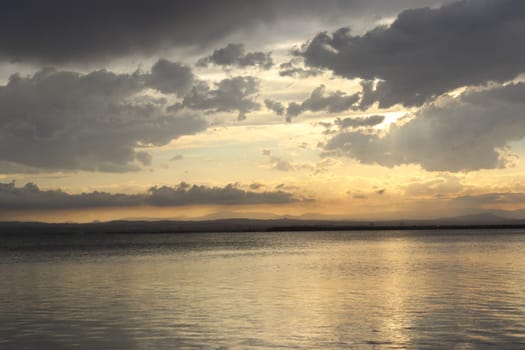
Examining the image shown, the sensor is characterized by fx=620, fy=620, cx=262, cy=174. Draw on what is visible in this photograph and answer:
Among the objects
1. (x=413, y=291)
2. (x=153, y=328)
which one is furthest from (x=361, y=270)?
(x=153, y=328)

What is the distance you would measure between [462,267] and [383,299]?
26.8 meters

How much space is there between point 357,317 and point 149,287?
1999 cm

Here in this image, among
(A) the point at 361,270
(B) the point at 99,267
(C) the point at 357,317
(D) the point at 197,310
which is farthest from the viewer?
(B) the point at 99,267

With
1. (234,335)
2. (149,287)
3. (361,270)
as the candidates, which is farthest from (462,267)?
(234,335)

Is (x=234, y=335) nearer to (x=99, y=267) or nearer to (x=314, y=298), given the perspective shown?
(x=314, y=298)

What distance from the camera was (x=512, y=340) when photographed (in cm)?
2380

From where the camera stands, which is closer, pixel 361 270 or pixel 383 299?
pixel 383 299

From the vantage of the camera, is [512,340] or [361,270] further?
[361,270]

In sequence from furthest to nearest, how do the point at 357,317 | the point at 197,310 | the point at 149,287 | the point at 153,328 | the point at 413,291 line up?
1. the point at 149,287
2. the point at 413,291
3. the point at 197,310
4. the point at 357,317
5. the point at 153,328

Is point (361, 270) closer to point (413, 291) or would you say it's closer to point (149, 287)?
point (413, 291)

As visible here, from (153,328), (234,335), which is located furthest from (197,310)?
(234,335)

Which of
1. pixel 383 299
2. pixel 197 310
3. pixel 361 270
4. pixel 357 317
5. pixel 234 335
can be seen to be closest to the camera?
pixel 234 335

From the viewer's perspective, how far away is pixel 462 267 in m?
60.3

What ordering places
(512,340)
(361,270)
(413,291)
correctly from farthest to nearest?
(361,270)
(413,291)
(512,340)
